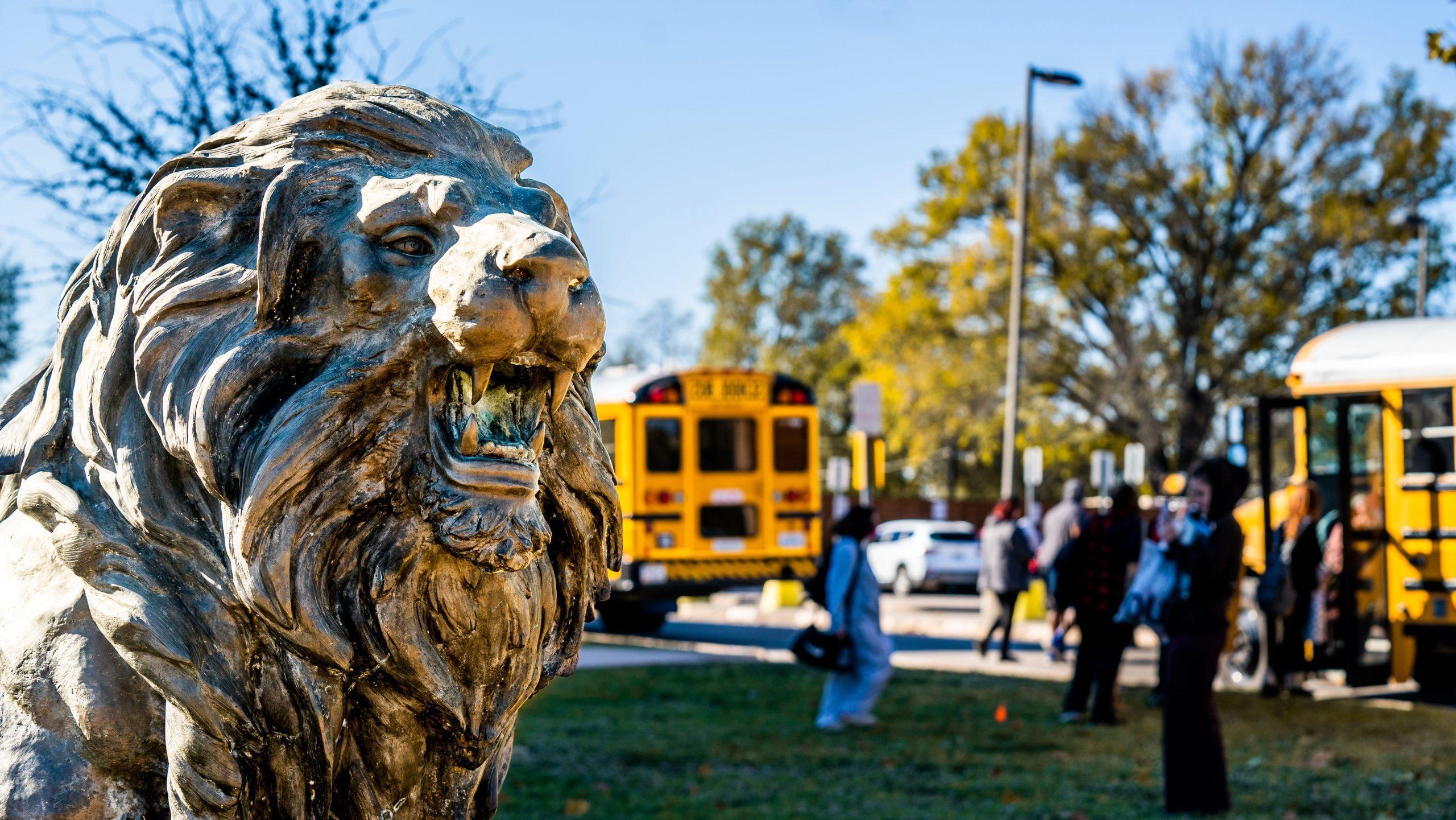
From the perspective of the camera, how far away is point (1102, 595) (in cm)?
1092

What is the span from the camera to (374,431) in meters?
1.48

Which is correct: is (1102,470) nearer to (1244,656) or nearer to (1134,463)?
(1134,463)

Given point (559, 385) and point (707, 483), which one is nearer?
point (559, 385)

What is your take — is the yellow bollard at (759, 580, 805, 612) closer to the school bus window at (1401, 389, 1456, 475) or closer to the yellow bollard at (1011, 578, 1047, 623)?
the yellow bollard at (1011, 578, 1047, 623)

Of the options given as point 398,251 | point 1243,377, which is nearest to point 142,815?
point 398,251

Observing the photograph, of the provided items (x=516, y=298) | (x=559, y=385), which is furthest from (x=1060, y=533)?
(x=516, y=298)

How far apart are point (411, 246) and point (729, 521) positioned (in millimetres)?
17561

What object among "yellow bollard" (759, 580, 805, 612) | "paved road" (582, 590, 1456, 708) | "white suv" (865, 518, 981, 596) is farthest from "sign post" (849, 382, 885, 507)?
"white suv" (865, 518, 981, 596)

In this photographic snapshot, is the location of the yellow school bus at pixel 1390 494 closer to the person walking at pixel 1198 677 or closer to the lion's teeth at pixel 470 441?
the person walking at pixel 1198 677

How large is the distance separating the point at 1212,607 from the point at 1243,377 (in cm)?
2441

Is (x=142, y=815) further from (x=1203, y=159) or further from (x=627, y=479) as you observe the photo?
(x=1203, y=159)

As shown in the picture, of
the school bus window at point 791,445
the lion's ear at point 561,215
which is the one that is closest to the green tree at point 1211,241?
the school bus window at point 791,445

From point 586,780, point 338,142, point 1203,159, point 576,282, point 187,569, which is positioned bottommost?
point 586,780

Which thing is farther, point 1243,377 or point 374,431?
point 1243,377
